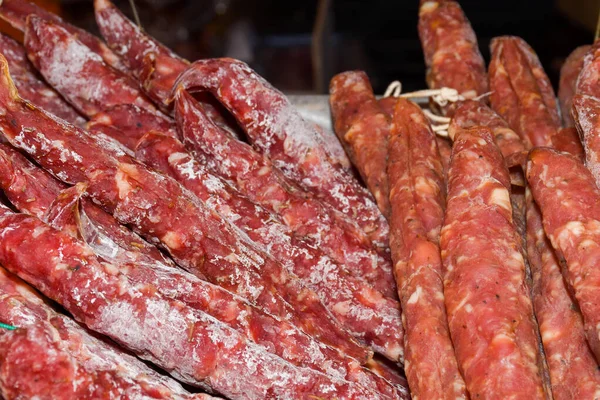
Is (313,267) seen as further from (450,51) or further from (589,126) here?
(450,51)

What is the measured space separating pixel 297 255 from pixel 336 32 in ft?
18.2

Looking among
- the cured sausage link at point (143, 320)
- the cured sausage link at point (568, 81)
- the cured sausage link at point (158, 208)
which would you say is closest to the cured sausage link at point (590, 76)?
the cured sausage link at point (568, 81)

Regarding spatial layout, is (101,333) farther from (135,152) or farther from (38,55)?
(38,55)

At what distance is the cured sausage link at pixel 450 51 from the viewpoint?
2.63m

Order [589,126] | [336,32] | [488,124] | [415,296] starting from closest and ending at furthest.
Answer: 1. [415,296]
2. [589,126]
3. [488,124]
4. [336,32]

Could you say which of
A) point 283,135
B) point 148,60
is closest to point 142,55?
point 148,60

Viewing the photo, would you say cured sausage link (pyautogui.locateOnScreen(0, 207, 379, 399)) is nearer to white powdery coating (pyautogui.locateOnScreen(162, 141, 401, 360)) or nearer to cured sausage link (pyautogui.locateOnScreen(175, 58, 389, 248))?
white powdery coating (pyautogui.locateOnScreen(162, 141, 401, 360))

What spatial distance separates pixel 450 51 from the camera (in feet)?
8.82

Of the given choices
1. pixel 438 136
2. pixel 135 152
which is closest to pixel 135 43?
pixel 135 152

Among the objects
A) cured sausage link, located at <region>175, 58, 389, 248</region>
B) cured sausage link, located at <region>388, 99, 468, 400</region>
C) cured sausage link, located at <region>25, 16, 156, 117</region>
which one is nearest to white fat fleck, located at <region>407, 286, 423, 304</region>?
cured sausage link, located at <region>388, 99, 468, 400</region>

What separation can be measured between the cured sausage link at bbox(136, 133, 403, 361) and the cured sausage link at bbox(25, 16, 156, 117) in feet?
1.21

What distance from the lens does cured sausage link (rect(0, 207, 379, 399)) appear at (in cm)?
156

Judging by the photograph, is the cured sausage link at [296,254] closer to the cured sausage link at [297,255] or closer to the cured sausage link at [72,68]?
the cured sausage link at [297,255]

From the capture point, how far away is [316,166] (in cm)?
226
